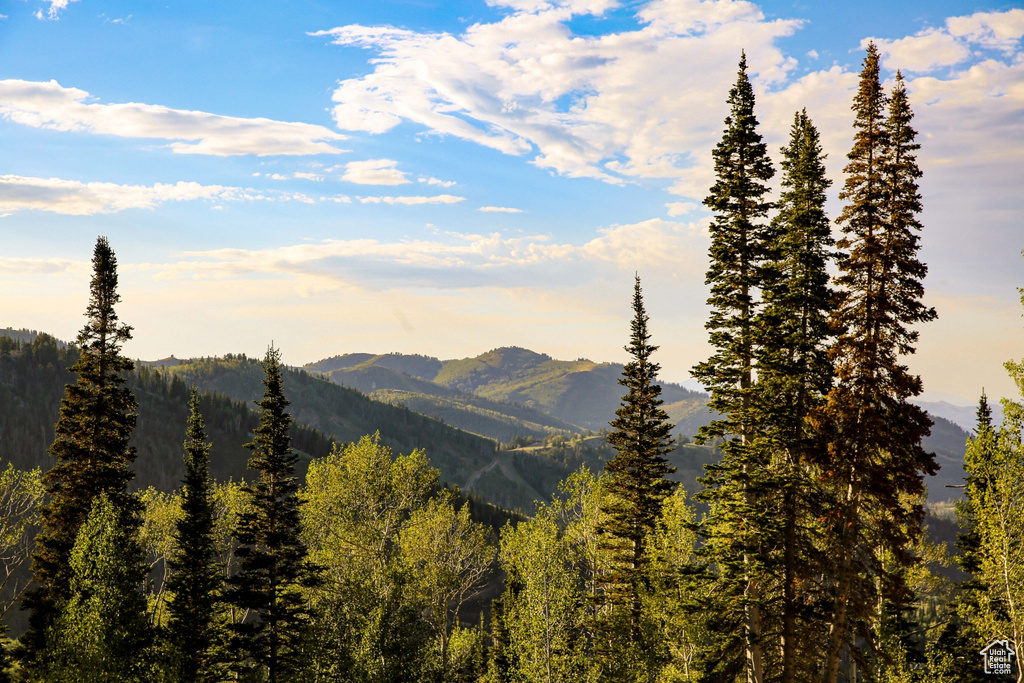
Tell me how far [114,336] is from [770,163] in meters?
41.1

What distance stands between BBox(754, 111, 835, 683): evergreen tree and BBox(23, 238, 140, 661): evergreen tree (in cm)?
3575

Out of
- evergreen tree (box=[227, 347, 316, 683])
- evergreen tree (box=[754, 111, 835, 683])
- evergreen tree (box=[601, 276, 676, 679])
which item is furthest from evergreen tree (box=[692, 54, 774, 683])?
evergreen tree (box=[227, 347, 316, 683])

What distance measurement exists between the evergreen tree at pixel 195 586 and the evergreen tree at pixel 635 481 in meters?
25.8

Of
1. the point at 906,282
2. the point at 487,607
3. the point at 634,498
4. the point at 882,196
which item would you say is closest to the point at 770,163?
the point at 882,196

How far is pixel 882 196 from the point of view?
2775 cm

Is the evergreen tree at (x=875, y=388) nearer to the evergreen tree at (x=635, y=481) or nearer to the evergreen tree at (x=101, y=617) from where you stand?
the evergreen tree at (x=635, y=481)

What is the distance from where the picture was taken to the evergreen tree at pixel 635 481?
4734 centimetres

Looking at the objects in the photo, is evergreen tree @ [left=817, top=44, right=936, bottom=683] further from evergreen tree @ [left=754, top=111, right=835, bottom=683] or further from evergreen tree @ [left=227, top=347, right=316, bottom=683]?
evergreen tree @ [left=227, top=347, right=316, bottom=683]

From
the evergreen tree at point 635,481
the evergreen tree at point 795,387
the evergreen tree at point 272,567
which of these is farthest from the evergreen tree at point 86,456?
the evergreen tree at point 795,387

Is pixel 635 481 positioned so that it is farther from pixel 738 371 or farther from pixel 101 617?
pixel 101 617

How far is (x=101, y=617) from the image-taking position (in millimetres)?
37844

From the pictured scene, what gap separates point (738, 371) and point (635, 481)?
19.8m

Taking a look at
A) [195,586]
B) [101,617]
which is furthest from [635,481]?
[101,617]

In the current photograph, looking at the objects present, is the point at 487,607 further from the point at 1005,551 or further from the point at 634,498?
the point at 1005,551
